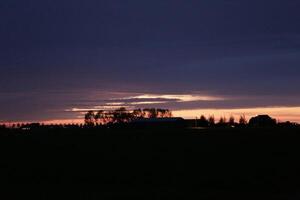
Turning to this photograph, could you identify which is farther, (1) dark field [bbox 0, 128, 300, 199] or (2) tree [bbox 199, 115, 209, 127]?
(2) tree [bbox 199, 115, 209, 127]

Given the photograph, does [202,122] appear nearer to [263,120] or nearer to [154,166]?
[263,120]

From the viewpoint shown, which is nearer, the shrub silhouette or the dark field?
the dark field

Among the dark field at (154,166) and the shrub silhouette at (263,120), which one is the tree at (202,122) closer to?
the shrub silhouette at (263,120)

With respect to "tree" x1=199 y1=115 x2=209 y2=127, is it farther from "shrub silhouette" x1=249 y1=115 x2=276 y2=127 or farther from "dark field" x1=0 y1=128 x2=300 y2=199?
"dark field" x1=0 y1=128 x2=300 y2=199

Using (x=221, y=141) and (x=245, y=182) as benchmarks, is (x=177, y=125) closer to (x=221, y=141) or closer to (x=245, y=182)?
(x=221, y=141)

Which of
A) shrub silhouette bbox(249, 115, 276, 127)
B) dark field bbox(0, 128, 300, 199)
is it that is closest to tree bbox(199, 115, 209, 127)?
shrub silhouette bbox(249, 115, 276, 127)

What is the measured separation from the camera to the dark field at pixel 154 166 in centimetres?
3234

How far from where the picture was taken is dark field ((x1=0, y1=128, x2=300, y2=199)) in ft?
106

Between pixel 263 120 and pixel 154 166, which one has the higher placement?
pixel 263 120

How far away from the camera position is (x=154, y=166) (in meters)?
40.2

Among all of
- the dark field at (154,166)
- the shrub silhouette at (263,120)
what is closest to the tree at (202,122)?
the shrub silhouette at (263,120)

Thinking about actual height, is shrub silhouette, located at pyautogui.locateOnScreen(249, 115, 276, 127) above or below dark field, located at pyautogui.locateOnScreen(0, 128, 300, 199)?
above

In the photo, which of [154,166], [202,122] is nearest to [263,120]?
[202,122]

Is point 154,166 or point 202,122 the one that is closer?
point 154,166
